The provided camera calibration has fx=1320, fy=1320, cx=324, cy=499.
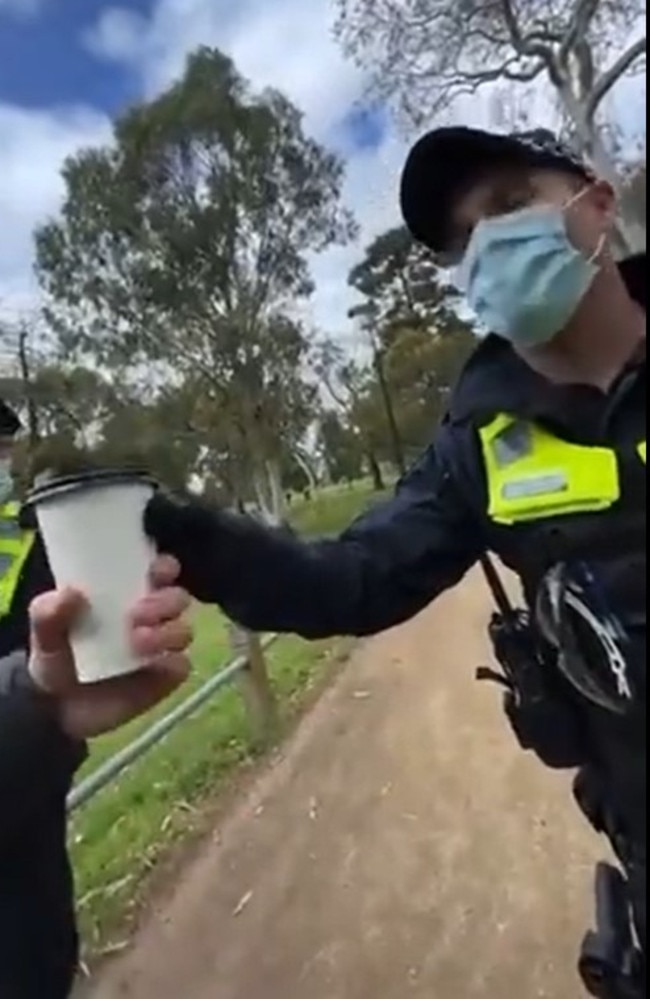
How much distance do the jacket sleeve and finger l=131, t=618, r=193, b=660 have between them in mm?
196

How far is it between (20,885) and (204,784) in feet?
10.9

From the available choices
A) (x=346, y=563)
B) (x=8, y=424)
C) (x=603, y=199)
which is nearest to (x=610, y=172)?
(x=603, y=199)

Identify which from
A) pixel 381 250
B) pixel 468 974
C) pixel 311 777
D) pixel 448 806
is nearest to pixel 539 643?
pixel 381 250

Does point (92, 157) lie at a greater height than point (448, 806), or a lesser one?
greater

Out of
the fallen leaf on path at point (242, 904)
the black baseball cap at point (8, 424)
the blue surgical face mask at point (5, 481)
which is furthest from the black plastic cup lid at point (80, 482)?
the fallen leaf on path at point (242, 904)

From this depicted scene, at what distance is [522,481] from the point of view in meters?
1.06

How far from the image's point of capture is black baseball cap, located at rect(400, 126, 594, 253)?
3.59 feet

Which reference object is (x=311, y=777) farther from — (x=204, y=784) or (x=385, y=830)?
(x=385, y=830)

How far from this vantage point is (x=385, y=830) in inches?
147

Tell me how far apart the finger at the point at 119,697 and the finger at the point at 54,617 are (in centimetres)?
5

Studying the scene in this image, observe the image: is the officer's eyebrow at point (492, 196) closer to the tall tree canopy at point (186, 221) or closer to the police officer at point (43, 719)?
the police officer at point (43, 719)

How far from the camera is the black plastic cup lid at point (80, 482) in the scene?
80 centimetres

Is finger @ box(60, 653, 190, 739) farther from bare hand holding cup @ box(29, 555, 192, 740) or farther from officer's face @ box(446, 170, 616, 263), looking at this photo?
officer's face @ box(446, 170, 616, 263)

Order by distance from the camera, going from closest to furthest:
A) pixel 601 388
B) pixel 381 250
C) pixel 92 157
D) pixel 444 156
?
1. pixel 601 388
2. pixel 444 156
3. pixel 381 250
4. pixel 92 157
